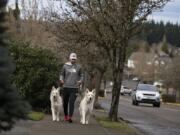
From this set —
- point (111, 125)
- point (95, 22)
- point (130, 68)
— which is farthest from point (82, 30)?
point (130, 68)

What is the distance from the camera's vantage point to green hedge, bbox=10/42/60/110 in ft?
66.4

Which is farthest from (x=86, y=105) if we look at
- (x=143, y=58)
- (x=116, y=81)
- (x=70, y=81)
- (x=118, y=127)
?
(x=143, y=58)

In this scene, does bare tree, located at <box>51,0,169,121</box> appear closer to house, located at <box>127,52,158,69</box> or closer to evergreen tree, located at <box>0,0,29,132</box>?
evergreen tree, located at <box>0,0,29,132</box>

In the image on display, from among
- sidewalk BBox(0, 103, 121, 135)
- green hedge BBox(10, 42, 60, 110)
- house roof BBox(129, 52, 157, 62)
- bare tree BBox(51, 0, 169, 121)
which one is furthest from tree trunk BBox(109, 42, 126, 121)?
house roof BBox(129, 52, 157, 62)

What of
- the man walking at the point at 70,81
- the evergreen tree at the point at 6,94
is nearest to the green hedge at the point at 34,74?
the man walking at the point at 70,81

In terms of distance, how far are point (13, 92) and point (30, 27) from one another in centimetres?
3682

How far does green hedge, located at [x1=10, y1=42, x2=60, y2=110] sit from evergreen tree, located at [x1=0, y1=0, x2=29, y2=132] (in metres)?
14.2

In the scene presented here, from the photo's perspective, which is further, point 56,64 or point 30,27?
point 30,27

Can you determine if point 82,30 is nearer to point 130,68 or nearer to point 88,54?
point 88,54

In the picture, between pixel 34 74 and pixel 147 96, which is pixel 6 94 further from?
pixel 147 96

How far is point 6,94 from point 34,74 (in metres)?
14.7

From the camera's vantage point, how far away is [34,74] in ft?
66.7

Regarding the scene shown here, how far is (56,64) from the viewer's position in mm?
21109

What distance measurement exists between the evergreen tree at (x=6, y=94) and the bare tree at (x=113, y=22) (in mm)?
13198
